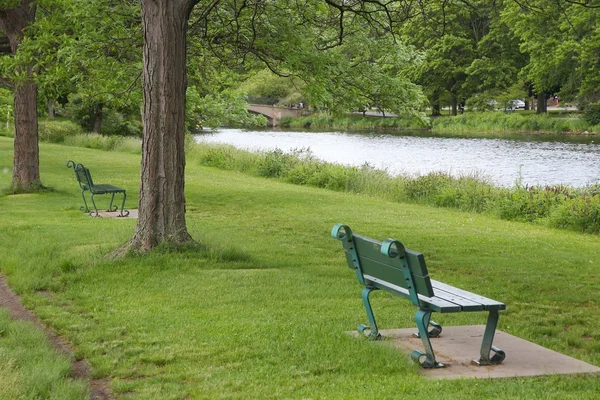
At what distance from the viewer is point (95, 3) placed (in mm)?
14336

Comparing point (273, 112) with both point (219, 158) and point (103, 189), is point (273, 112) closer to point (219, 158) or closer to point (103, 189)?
point (219, 158)

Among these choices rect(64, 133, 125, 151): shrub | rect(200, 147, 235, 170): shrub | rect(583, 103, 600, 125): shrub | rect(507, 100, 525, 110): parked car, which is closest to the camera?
rect(200, 147, 235, 170): shrub

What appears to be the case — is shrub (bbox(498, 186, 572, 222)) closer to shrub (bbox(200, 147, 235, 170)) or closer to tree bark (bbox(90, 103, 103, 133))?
shrub (bbox(200, 147, 235, 170))

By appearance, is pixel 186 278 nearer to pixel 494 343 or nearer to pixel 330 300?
pixel 330 300

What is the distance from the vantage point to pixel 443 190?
21750 millimetres

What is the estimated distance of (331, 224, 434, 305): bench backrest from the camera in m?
5.79

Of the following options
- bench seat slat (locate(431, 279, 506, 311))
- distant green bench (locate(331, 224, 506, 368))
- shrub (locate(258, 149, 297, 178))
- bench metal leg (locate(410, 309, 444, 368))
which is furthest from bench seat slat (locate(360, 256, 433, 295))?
shrub (locate(258, 149, 297, 178))

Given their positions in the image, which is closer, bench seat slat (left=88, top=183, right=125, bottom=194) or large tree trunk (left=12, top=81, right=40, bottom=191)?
bench seat slat (left=88, top=183, right=125, bottom=194)

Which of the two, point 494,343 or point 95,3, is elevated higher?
point 95,3

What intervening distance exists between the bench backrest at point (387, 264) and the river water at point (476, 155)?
738 inches

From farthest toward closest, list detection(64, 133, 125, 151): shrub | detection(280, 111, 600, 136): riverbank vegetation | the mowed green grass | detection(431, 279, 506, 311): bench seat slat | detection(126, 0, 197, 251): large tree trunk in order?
detection(280, 111, 600, 136): riverbank vegetation
detection(64, 133, 125, 151): shrub
detection(126, 0, 197, 251): large tree trunk
detection(431, 279, 506, 311): bench seat slat
the mowed green grass

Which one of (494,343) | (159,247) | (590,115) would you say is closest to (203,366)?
(494,343)

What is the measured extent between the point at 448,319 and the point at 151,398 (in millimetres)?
3508

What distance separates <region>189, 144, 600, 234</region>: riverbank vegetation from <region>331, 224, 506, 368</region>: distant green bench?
10879mm
